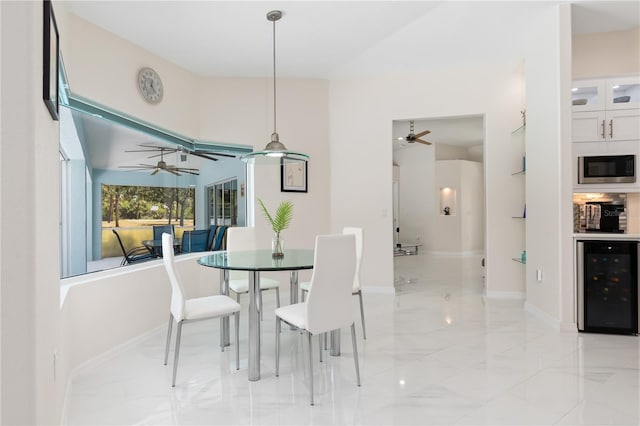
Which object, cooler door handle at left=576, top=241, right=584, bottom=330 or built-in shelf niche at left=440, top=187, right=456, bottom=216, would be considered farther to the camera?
built-in shelf niche at left=440, top=187, right=456, bottom=216

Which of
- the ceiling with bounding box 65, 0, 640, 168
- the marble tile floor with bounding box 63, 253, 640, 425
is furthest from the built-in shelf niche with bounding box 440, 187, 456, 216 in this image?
the marble tile floor with bounding box 63, 253, 640, 425

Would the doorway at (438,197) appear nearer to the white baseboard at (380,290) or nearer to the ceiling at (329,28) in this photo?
the white baseboard at (380,290)

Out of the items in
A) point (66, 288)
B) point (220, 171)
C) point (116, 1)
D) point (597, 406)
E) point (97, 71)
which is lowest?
point (597, 406)

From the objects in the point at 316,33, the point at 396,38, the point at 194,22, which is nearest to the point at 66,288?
the point at 194,22

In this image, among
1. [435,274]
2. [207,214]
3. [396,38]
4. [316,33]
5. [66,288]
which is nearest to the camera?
[66,288]

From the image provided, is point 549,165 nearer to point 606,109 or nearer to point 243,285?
point 606,109

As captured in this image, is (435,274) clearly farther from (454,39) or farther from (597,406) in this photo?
(597,406)

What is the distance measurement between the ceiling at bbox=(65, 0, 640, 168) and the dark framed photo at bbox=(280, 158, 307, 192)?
4.21 feet

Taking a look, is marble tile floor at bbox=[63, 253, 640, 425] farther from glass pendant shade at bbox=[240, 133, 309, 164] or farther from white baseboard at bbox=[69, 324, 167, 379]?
glass pendant shade at bbox=[240, 133, 309, 164]

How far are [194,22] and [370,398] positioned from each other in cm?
357

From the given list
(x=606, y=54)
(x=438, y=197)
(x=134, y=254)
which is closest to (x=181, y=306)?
(x=134, y=254)

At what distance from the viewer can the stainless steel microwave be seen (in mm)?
3693

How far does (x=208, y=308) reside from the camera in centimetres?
275

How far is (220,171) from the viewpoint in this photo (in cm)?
513
